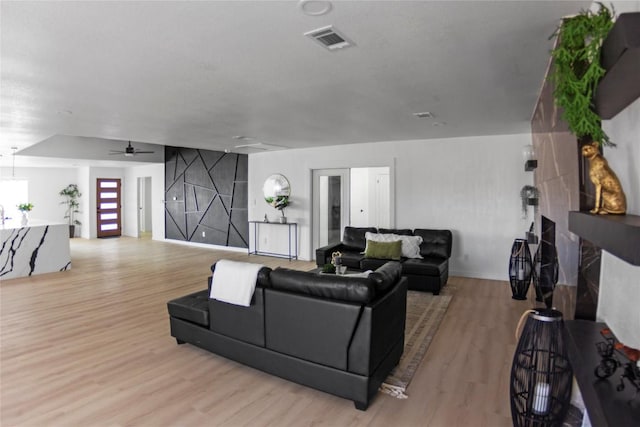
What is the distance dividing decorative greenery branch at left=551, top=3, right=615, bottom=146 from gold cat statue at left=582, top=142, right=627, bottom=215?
0.10m

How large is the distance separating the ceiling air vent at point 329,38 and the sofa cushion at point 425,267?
142 inches

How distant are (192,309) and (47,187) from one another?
11.3m

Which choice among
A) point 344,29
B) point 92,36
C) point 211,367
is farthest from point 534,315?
point 92,36

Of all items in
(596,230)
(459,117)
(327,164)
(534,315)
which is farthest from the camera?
(327,164)

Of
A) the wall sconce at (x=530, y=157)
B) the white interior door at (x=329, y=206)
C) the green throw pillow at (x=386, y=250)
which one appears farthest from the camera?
the white interior door at (x=329, y=206)

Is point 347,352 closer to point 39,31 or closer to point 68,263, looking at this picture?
point 39,31

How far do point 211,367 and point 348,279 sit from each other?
1466 millimetres

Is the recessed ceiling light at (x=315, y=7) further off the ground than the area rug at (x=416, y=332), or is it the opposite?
the recessed ceiling light at (x=315, y=7)

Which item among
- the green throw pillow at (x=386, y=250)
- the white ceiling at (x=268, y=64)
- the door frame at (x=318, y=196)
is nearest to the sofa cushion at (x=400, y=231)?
the green throw pillow at (x=386, y=250)

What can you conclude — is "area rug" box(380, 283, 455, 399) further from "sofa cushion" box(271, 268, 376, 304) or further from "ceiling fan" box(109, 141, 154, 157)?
"ceiling fan" box(109, 141, 154, 157)

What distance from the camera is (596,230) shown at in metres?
1.35

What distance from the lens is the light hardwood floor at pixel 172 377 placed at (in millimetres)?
2445

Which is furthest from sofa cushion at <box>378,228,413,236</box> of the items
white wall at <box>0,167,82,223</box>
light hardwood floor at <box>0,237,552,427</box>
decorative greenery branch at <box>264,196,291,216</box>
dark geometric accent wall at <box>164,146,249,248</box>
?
white wall at <box>0,167,82,223</box>

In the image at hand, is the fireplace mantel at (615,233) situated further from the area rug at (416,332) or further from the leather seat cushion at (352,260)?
the leather seat cushion at (352,260)
